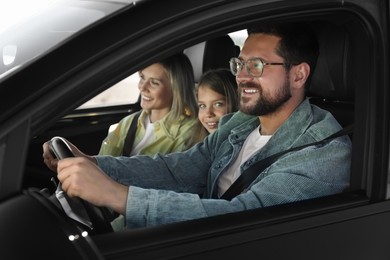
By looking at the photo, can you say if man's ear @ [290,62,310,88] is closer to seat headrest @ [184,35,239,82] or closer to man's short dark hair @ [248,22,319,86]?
man's short dark hair @ [248,22,319,86]

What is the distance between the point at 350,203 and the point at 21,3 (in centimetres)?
144

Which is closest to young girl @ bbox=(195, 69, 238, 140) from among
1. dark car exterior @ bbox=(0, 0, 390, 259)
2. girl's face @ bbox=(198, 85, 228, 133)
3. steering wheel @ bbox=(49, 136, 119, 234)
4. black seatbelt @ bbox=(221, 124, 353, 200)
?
girl's face @ bbox=(198, 85, 228, 133)

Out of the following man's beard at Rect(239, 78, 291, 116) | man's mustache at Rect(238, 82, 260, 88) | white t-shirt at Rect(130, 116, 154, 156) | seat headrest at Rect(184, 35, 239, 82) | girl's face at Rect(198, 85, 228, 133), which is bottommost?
white t-shirt at Rect(130, 116, 154, 156)

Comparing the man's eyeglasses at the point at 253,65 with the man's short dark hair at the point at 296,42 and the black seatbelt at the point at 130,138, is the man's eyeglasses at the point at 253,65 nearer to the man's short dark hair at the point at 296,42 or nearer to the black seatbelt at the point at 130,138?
the man's short dark hair at the point at 296,42

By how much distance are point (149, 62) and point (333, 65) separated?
877mm

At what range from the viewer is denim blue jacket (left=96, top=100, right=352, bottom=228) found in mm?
1705

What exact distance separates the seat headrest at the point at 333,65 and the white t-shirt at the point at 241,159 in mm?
249

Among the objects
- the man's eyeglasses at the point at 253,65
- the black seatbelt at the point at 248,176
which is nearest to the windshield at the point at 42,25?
the man's eyeglasses at the point at 253,65

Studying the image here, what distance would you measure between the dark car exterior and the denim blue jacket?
0.09m

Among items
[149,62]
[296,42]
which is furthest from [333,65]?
[149,62]

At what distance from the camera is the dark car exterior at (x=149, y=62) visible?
4.31 ft

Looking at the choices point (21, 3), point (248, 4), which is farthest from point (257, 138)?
point (21, 3)

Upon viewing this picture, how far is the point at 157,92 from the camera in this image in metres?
3.16

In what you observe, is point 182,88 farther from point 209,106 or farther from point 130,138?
point 130,138
